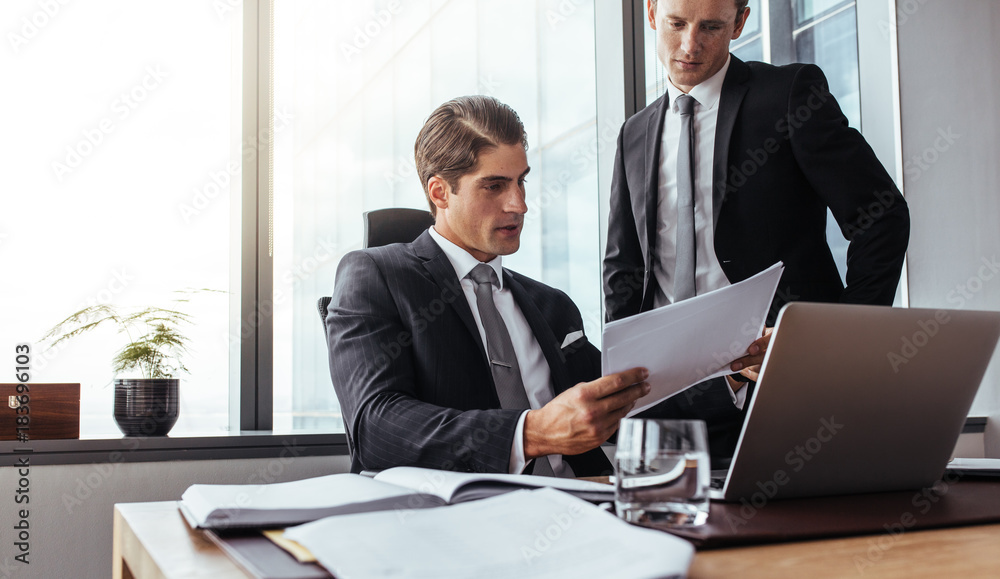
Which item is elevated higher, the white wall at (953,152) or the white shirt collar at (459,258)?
the white wall at (953,152)

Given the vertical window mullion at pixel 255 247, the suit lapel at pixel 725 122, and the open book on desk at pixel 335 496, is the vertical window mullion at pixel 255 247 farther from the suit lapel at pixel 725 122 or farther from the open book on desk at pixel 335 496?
the open book on desk at pixel 335 496

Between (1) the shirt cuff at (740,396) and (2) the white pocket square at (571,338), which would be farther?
(1) the shirt cuff at (740,396)

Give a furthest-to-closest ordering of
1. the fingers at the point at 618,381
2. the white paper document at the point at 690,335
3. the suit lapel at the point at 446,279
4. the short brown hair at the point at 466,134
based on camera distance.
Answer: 1. the short brown hair at the point at 466,134
2. the suit lapel at the point at 446,279
3. the fingers at the point at 618,381
4. the white paper document at the point at 690,335

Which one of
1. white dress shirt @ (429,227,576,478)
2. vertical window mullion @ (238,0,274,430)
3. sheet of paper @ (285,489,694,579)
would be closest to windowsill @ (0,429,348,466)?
vertical window mullion @ (238,0,274,430)

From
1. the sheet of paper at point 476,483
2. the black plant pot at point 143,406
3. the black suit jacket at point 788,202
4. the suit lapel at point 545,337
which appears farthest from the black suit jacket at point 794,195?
the black plant pot at point 143,406

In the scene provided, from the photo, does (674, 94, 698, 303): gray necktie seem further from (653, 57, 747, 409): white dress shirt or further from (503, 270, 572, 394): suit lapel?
(503, 270, 572, 394): suit lapel

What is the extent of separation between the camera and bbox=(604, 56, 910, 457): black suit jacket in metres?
1.83

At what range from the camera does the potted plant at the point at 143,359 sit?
2209 mm

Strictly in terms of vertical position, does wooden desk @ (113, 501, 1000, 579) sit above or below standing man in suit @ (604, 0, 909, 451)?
below

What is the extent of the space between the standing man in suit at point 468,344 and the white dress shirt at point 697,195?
0.33m

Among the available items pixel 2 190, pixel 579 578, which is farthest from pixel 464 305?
pixel 2 190

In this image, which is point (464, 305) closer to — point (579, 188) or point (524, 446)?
point (524, 446)

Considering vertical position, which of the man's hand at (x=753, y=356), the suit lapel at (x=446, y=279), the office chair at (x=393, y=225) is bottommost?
the man's hand at (x=753, y=356)

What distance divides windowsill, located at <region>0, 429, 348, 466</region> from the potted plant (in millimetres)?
62
